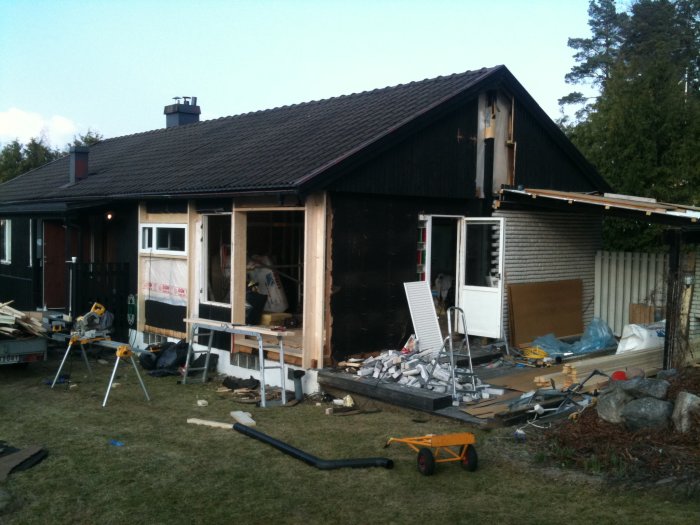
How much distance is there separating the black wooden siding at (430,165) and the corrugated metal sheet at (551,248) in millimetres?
Result: 1009

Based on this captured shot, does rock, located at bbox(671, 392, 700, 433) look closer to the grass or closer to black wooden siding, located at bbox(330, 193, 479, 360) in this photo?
the grass

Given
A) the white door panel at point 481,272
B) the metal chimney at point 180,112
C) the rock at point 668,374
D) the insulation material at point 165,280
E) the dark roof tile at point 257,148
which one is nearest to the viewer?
the rock at point 668,374

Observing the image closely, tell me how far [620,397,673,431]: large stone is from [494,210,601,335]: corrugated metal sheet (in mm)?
4572

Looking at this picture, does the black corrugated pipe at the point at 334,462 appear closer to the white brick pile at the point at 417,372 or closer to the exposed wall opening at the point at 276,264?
the white brick pile at the point at 417,372

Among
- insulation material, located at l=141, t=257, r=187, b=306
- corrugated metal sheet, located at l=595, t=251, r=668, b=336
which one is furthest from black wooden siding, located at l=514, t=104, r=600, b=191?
insulation material, located at l=141, t=257, r=187, b=306

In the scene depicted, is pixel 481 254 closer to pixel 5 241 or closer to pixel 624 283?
pixel 624 283

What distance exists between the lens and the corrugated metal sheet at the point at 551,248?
11.4m

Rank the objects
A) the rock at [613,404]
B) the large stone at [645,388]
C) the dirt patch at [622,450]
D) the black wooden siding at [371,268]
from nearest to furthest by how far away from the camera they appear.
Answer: the dirt patch at [622,450], the rock at [613,404], the large stone at [645,388], the black wooden siding at [371,268]

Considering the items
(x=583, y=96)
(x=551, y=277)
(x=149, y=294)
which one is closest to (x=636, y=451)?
(x=551, y=277)

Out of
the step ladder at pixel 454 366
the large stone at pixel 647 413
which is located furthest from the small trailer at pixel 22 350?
the large stone at pixel 647 413

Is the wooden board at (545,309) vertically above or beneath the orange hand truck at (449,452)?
above

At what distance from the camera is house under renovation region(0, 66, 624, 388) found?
30.9 ft

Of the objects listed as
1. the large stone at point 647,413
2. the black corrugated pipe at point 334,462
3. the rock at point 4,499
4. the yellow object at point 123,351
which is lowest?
the rock at point 4,499

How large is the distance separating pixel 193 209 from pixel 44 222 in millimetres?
5437
